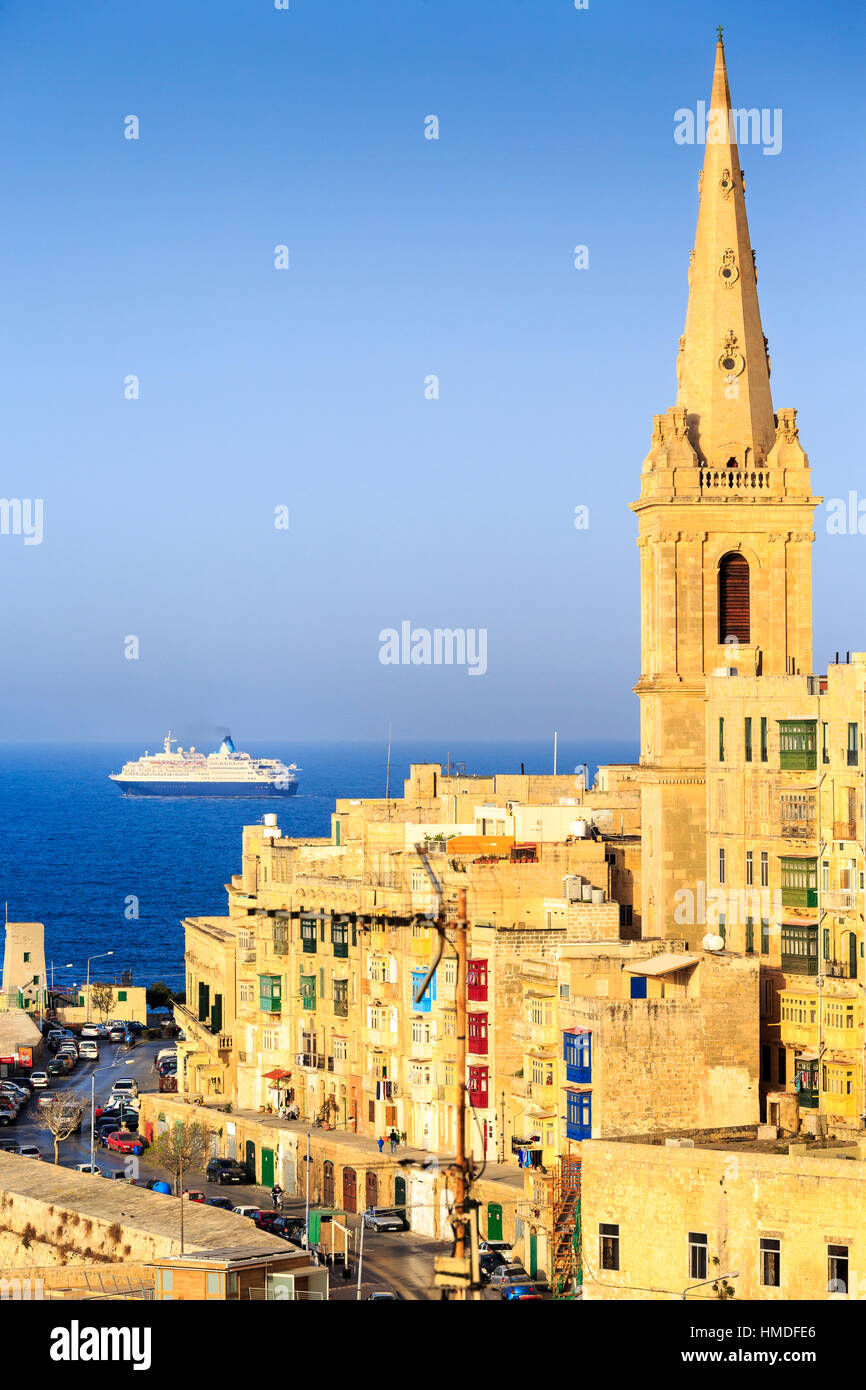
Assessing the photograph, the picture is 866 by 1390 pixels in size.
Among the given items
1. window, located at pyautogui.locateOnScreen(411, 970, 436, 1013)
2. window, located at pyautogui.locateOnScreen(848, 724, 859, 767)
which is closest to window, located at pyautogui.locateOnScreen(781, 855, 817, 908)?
window, located at pyautogui.locateOnScreen(848, 724, 859, 767)

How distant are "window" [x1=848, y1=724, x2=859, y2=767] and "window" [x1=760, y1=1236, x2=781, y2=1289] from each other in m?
18.1

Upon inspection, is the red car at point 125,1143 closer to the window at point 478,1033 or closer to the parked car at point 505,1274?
Result: the window at point 478,1033

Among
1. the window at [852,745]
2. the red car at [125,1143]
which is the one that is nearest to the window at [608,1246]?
the window at [852,745]

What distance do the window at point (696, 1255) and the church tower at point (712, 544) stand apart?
2319 centimetres

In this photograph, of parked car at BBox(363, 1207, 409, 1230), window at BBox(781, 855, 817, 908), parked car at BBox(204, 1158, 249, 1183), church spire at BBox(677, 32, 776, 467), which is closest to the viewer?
window at BBox(781, 855, 817, 908)

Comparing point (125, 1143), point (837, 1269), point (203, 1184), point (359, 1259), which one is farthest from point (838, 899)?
point (125, 1143)

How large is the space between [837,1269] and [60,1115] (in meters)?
44.9

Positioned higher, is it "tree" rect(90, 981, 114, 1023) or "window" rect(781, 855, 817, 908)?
"window" rect(781, 855, 817, 908)

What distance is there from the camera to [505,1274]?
58062mm

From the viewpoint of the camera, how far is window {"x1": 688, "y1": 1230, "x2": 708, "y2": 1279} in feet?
157

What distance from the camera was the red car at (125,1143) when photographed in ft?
275

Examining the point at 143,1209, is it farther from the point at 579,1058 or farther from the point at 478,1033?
the point at 579,1058

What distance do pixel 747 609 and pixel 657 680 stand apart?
12.9ft

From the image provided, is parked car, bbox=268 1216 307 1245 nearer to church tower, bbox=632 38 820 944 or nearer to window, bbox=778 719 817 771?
church tower, bbox=632 38 820 944
